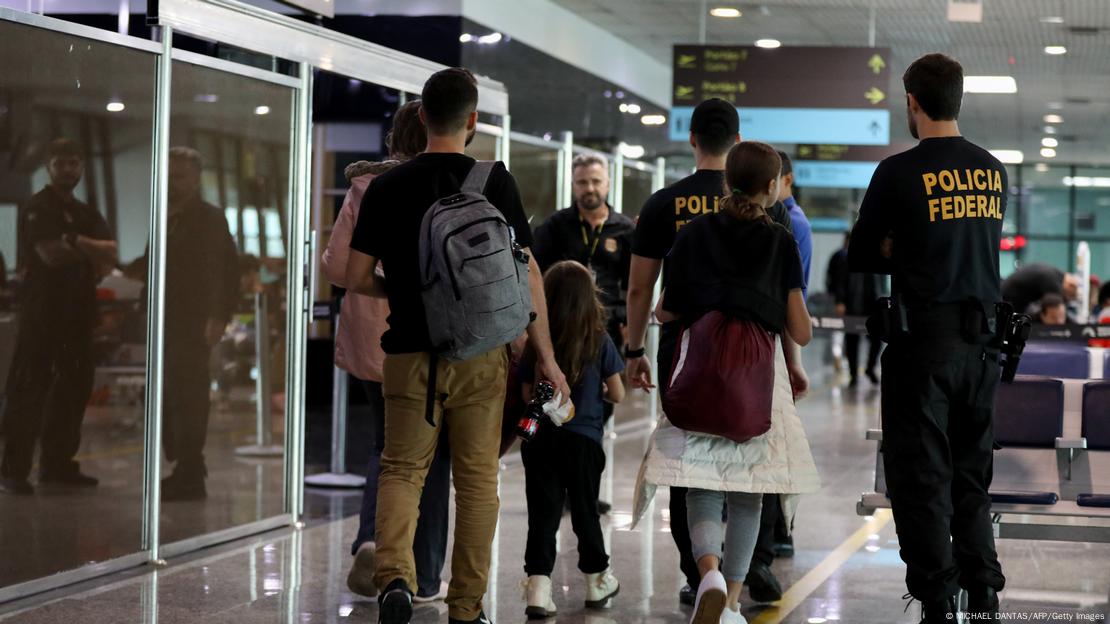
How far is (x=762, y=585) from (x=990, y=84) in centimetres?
1275

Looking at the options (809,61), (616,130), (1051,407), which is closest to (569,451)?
(1051,407)

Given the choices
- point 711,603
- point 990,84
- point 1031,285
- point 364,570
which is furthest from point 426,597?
point 990,84

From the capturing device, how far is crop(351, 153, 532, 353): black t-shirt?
3.99m

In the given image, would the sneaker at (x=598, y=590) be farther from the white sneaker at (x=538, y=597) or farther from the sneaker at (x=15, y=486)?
the sneaker at (x=15, y=486)

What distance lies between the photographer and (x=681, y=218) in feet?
15.2

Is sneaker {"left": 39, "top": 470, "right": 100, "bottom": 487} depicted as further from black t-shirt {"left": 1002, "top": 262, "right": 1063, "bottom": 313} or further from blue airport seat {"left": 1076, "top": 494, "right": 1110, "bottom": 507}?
black t-shirt {"left": 1002, "top": 262, "right": 1063, "bottom": 313}

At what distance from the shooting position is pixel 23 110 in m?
4.70

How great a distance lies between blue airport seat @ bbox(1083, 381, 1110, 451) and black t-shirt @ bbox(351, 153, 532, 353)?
2.06 meters

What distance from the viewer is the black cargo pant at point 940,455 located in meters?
3.91

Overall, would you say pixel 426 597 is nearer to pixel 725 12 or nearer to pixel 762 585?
pixel 762 585

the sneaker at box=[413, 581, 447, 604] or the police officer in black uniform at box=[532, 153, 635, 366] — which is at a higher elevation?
the police officer in black uniform at box=[532, 153, 635, 366]

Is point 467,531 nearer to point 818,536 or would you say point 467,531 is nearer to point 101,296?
point 101,296

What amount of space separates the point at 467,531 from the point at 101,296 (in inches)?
74.8

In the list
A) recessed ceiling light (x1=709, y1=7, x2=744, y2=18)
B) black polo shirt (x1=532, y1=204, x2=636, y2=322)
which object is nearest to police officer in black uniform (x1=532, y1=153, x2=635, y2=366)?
black polo shirt (x1=532, y1=204, x2=636, y2=322)
